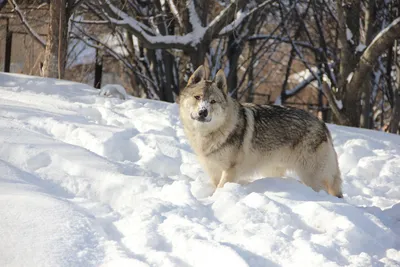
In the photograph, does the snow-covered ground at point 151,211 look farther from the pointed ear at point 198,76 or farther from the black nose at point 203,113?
the pointed ear at point 198,76

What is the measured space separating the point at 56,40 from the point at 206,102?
626 cm

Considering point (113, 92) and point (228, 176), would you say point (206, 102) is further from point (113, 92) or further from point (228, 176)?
point (113, 92)

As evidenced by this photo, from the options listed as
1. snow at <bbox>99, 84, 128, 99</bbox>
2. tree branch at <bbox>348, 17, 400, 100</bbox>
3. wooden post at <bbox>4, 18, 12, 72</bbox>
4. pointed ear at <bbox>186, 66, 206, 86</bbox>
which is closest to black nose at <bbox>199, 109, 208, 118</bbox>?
pointed ear at <bbox>186, 66, 206, 86</bbox>

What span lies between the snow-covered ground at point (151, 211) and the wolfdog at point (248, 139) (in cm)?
40

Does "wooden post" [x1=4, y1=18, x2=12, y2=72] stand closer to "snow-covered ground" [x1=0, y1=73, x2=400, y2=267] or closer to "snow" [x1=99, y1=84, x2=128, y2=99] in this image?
"snow" [x1=99, y1=84, x2=128, y2=99]

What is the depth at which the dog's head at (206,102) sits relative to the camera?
18.3 ft

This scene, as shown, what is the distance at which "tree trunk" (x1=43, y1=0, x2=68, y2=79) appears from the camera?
1045cm

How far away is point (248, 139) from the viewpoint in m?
5.80

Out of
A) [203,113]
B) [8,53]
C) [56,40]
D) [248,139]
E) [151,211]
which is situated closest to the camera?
[151,211]

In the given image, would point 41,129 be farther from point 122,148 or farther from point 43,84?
point 43,84

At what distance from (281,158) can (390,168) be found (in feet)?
7.83

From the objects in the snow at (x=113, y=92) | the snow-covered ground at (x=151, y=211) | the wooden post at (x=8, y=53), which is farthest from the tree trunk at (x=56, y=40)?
the wooden post at (x=8, y=53)

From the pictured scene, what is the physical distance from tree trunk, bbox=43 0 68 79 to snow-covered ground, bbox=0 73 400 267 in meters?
3.93

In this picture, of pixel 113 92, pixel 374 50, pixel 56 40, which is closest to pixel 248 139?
pixel 113 92
